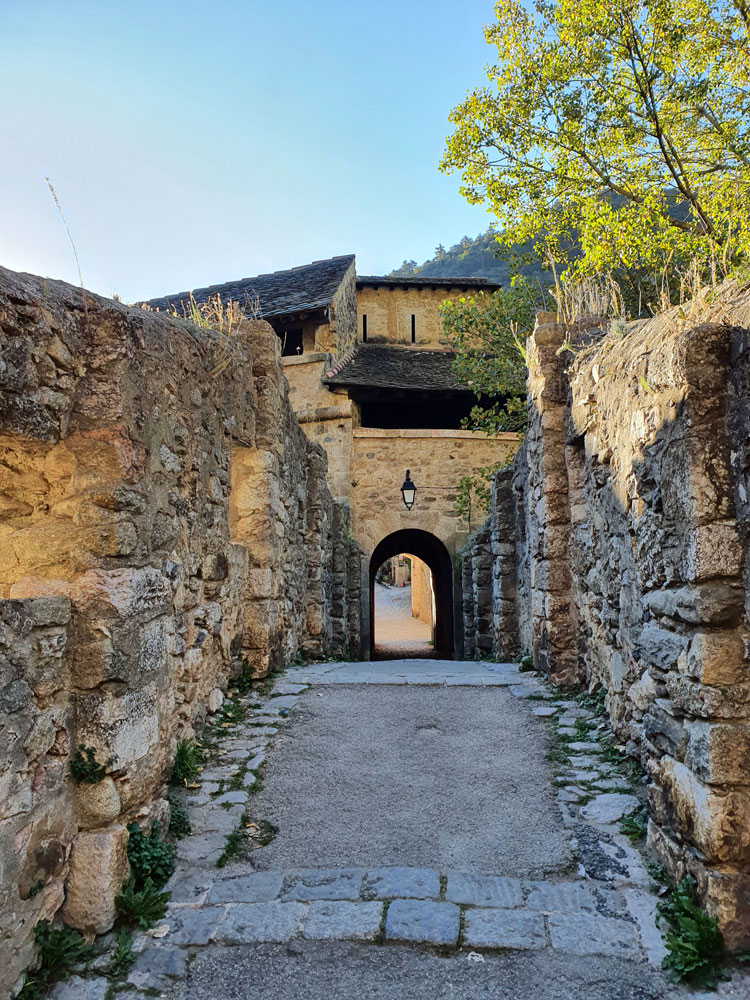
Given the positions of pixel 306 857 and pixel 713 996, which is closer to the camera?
pixel 713 996

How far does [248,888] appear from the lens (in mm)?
2715

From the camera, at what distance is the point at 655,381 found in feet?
8.89

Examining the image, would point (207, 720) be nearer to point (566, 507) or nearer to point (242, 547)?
point (242, 547)

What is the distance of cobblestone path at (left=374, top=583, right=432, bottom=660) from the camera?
Result: 14625mm

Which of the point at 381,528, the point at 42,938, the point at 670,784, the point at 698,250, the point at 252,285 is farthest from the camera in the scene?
the point at 252,285

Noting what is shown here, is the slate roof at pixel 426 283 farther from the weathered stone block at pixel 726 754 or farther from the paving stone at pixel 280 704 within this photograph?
the weathered stone block at pixel 726 754

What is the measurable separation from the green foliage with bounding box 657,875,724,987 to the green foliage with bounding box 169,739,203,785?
7.75 feet

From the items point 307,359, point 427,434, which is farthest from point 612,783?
point 307,359

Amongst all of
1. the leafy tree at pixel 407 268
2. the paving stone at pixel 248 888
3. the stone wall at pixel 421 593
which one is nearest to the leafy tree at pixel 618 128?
the paving stone at pixel 248 888

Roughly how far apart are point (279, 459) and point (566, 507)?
256 centimetres

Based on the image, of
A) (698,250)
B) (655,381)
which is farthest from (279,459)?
(698,250)

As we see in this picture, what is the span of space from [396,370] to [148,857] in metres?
13.3

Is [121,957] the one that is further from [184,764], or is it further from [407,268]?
[407,268]

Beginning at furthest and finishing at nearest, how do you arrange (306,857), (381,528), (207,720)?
(381,528), (207,720), (306,857)
